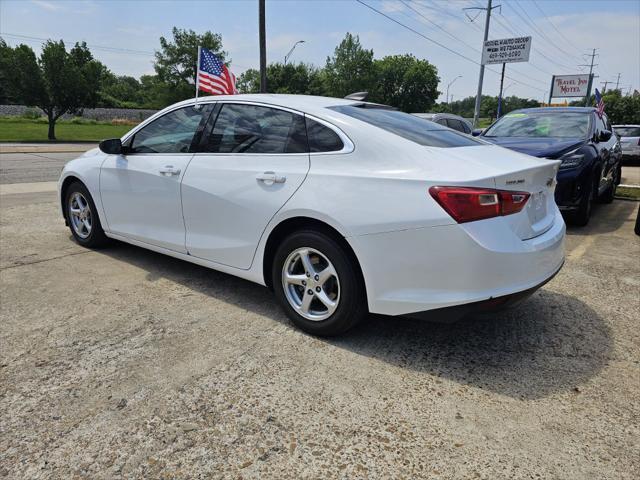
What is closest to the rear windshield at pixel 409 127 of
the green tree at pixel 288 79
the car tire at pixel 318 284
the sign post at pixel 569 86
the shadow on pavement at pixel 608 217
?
the car tire at pixel 318 284

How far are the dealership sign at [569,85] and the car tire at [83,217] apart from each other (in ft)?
183

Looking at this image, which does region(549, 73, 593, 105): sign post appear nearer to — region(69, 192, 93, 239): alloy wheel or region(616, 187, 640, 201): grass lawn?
region(616, 187, 640, 201): grass lawn

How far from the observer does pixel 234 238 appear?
342cm

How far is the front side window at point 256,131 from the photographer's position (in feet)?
10.5

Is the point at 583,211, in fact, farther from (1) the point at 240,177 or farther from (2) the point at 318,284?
(1) the point at 240,177

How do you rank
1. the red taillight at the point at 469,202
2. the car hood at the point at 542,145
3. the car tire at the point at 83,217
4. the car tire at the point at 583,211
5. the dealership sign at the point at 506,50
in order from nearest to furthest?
the red taillight at the point at 469,202 < the car tire at the point at 83,217 < the car hood at the point at 542,145 < the car tire at the point at 583,211 < the dealership sign at the point at 506,50

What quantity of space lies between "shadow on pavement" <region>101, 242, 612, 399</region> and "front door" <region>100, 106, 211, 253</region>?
2.03 ft

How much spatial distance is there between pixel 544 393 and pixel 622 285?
2.20 m

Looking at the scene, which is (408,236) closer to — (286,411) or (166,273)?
(286,411)

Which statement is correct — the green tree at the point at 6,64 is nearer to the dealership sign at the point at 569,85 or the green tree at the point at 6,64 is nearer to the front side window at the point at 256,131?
the front side window at the point at 256,131

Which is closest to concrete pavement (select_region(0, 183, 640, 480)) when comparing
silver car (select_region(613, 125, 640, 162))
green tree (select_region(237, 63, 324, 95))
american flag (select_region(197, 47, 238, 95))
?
american flag (select_region(197, 47, 238, 95))

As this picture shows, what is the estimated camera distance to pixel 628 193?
956 cm

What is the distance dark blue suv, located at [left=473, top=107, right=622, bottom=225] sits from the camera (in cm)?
604

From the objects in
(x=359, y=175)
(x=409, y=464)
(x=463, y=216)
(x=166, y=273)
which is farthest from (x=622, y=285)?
(x=166, y=273)
